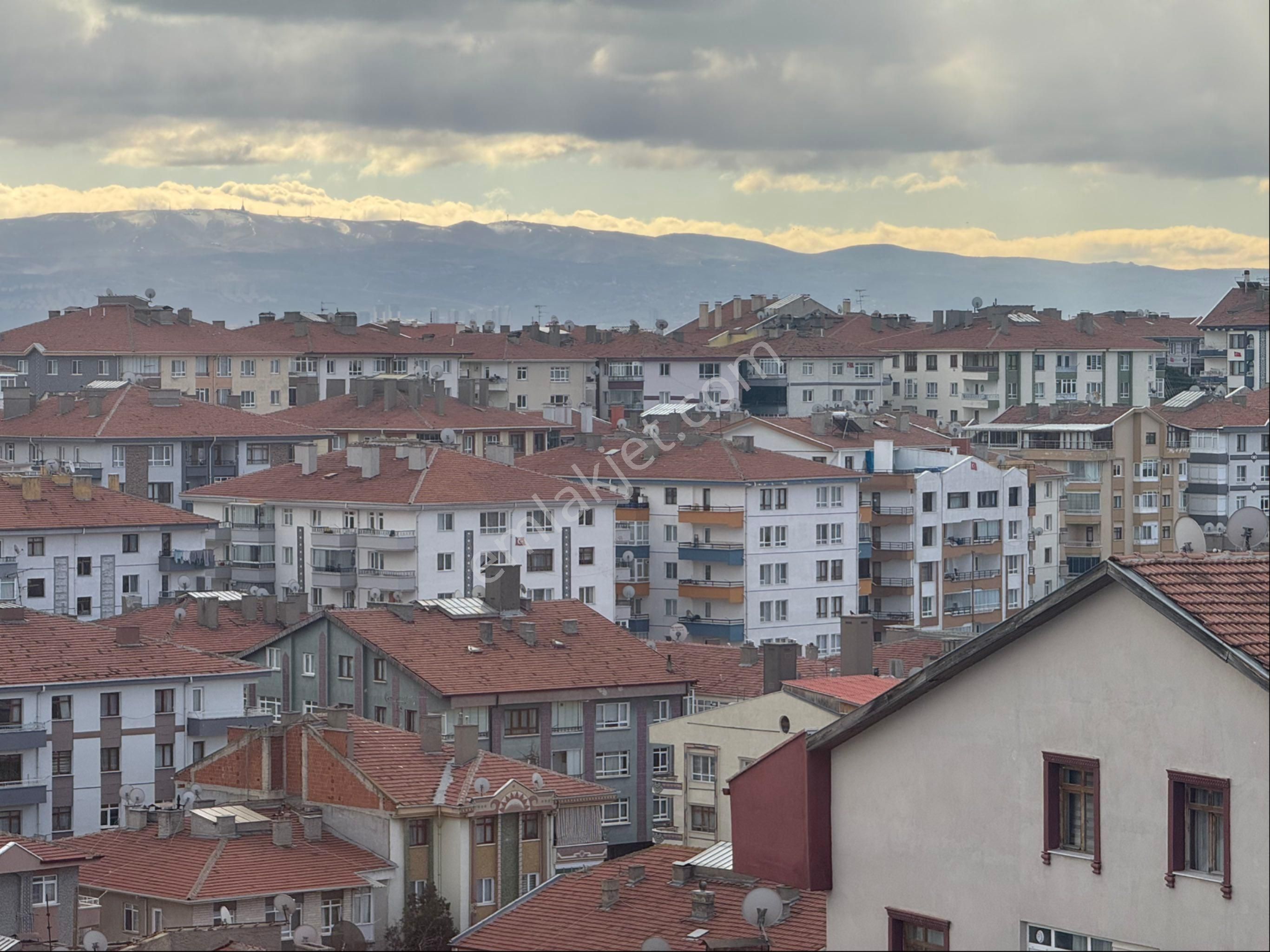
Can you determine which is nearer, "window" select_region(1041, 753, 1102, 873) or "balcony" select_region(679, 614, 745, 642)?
"window" select_region(1041, 753, 1102, 873)

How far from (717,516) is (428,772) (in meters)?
48.5

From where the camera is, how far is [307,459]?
9119 cm

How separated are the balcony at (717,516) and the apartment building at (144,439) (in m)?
19.6

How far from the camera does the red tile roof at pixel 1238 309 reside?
14700cm

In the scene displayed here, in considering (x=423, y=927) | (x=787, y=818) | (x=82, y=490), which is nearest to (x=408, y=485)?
(x=82, y=490)

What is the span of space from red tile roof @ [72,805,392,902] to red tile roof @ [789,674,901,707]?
8.01 meters

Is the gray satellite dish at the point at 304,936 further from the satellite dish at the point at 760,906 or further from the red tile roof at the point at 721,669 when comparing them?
the red tile roof at the point at 721,669

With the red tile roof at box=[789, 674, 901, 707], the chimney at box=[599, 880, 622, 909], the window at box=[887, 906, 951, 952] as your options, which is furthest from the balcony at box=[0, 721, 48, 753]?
the window at box=[887, 906, 951, 952]

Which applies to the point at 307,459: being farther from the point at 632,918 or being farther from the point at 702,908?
the point at 702,908

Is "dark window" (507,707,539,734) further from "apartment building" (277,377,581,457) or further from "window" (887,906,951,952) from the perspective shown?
"apartment building" (277,377,581,457)

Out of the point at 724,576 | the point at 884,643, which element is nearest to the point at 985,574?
the point at 724,576

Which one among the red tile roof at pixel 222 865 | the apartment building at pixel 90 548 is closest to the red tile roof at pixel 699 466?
the apartment building at pixel 90 548

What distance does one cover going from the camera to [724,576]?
92.6m

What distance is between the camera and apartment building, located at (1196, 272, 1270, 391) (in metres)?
150
